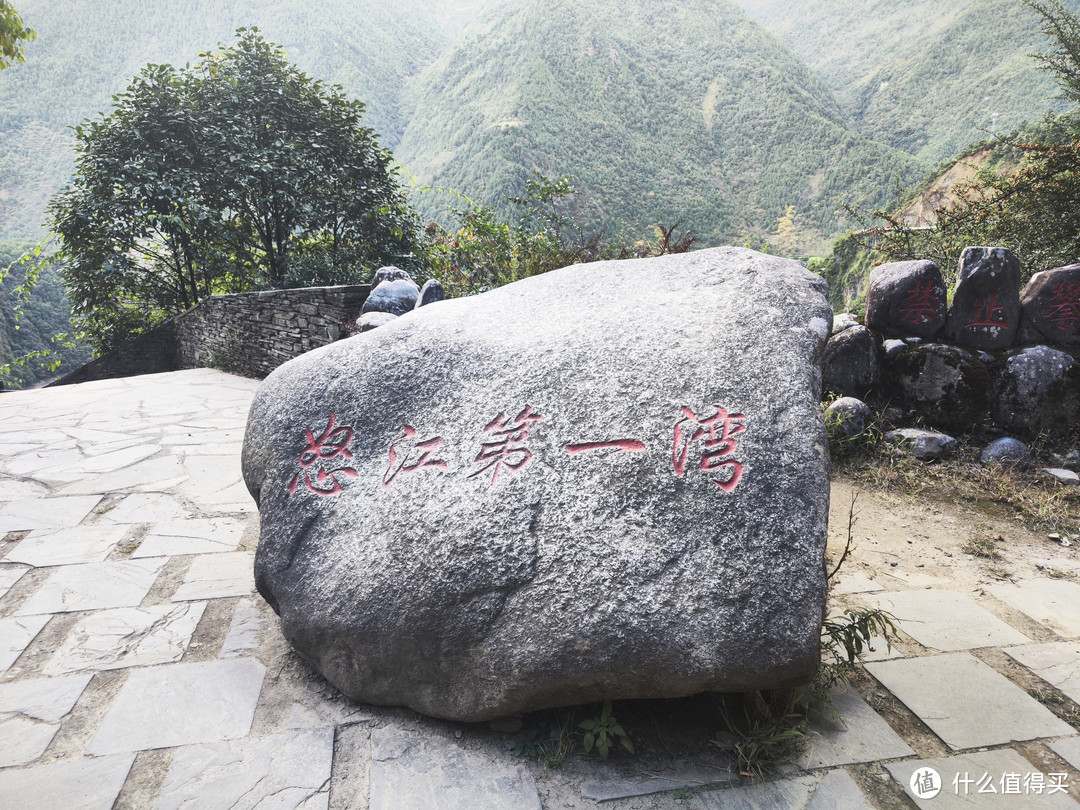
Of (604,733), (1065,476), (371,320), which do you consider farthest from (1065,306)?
(371,320)

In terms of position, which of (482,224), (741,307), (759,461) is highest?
(482,224)

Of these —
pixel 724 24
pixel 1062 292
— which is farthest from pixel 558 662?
pixel 724 24

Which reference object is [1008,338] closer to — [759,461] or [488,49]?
[759,461]

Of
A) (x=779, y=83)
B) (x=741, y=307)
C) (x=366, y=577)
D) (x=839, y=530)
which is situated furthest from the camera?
(x=779, y=83)

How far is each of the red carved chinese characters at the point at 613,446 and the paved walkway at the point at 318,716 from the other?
1008 millimetres

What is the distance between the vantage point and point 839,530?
3889 millimetres

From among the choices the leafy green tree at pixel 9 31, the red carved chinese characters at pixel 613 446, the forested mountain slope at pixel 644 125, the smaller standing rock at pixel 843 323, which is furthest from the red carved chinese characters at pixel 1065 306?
the forested mountain slope at pixel 644 125

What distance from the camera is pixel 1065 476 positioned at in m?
4.30

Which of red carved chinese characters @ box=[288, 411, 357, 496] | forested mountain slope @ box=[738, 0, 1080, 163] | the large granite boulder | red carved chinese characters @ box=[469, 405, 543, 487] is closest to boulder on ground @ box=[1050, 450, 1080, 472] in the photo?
the large granite boulder

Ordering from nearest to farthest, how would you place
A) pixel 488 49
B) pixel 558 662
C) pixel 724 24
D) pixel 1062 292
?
1. pixel 558 662
2. pixel 1062 292
3. pixel 488 49
4. pixel 724 24

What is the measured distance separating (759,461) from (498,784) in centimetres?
136

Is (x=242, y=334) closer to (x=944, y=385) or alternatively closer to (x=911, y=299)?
(x=911, y=299)

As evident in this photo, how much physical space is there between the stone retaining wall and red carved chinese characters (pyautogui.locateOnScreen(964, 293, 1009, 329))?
6256mm

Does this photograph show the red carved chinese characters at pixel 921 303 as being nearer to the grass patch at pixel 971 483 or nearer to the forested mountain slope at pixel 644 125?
the grass patch at pixel 971 483
